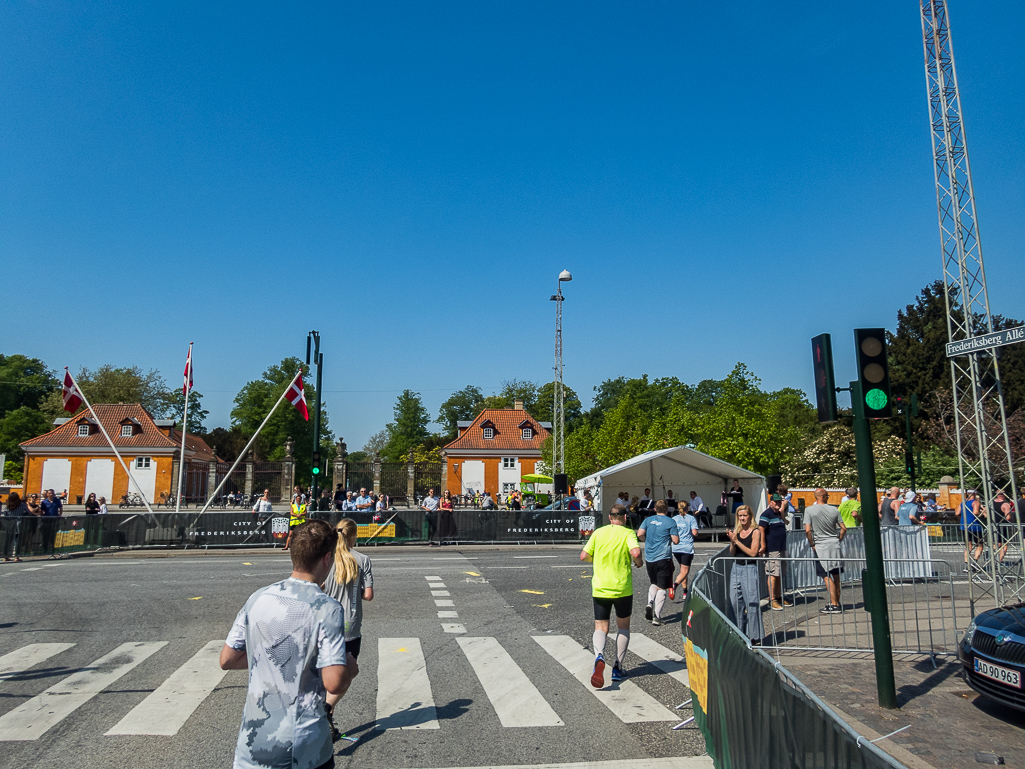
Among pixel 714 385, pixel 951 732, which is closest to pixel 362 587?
pixel 951 732

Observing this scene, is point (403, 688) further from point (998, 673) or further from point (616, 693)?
point (998, 673)

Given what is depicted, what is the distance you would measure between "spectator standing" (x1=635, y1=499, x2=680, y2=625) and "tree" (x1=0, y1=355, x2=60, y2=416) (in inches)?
3429

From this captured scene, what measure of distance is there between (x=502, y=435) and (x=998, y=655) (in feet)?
190

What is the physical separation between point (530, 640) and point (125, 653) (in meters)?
4.77

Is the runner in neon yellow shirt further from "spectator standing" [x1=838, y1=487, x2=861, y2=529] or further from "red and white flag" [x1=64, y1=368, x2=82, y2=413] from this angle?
"red and white flag" [x1=64, y1=368, x2=82, y2=413]

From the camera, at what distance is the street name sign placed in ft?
27.8

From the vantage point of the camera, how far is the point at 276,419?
70625mm

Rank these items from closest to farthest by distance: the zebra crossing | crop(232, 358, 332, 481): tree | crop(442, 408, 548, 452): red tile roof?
the zebra crossing, crop(442, 408, 548, 452): red tile roof, crop(232, 358, 332, 481): tree

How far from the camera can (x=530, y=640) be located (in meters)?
9.50

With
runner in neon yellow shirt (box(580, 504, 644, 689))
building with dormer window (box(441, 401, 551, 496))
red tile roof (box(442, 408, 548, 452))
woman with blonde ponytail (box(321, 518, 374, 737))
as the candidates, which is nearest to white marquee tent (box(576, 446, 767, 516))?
runner in neon yellow shirt (box(580, 504, 644, 689))

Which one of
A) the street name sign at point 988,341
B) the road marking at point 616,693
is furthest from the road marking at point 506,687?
the street name sign at point 988,341

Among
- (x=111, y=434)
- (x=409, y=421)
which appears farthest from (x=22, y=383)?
(x=409, y=421)

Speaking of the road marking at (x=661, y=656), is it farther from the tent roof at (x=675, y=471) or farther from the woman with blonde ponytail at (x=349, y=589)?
the tent roof at (x=675, y=471)

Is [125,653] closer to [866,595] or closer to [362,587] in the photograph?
[362,587]
